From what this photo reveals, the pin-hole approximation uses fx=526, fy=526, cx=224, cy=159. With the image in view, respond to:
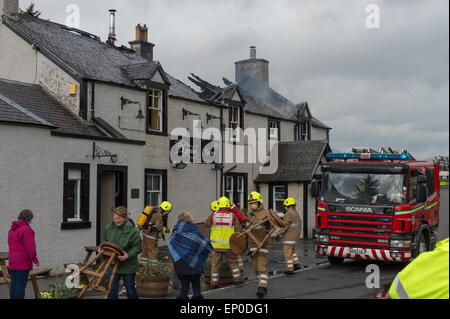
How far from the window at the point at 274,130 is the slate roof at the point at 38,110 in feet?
38.4

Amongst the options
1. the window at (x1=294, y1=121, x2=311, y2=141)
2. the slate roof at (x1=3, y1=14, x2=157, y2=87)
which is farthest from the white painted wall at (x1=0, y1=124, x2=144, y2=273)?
the window at (x1=294, y1=121, x2=311, y2=141)

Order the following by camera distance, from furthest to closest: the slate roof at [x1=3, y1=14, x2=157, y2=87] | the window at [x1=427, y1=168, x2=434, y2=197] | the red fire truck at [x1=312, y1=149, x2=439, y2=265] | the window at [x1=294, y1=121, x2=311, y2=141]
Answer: the window at [x1=294, y1=121, x2=311, y2=141] < the slate roof at [x1=3, y1=14, x2=157, y2=87] < the window at [x1=427, y1=168, x2=434, y2=197] < the red fire truck at [x1=312, y1=149, x2=439, y2=265]

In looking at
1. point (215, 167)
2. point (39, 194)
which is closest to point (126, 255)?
point (39, 194)

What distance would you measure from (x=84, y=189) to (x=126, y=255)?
7.05 m

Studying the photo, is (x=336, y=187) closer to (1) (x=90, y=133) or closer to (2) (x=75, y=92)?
(1) (x=90, y=133)

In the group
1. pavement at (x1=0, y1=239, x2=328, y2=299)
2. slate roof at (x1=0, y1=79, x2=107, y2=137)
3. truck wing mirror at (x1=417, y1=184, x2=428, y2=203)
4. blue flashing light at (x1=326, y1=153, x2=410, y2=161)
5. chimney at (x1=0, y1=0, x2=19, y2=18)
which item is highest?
chimney at (x1=0, y1=0, x2=19, y2=18)

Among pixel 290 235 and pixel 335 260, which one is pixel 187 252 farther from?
pixel 335 260

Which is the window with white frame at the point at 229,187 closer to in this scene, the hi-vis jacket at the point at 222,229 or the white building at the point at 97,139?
the white building at the point at 97,139

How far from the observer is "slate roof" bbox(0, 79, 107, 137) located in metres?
13.1

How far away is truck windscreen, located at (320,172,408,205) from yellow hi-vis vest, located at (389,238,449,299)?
33.2 feet

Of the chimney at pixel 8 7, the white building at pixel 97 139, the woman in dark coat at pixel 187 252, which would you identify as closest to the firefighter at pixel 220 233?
the woman in dark coat at pixel 187 252

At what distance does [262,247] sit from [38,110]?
8244 mm

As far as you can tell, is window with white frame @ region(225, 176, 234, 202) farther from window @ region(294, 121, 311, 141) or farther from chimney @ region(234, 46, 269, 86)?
chimney @ region(234, 46, 269, 86)

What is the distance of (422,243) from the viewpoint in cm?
1391
